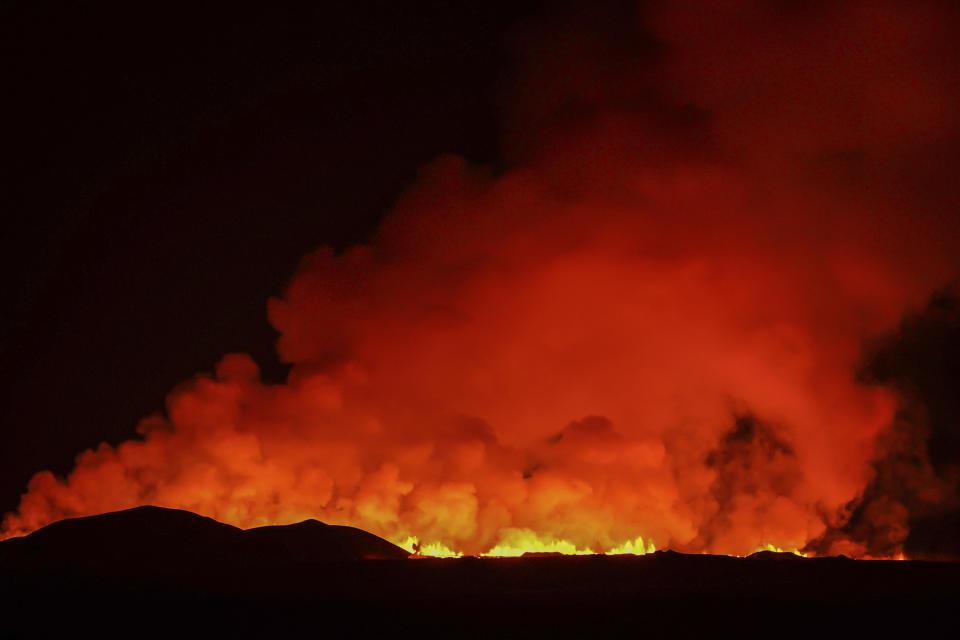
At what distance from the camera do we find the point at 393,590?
25.5m

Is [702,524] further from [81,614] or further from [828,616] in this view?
[81,614]

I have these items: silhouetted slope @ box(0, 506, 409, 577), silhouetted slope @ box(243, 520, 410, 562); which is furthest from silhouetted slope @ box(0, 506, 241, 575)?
silhouetted slope @ box(243, 520, 410, 562)

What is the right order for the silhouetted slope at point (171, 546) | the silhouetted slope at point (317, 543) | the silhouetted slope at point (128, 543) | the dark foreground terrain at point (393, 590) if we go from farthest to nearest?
the silhouetted slope at point (317, 543) → the silhouetted slope at point (128, 543) → the silhouetted slope at point (171, 546) → the dark foreground terrain at point (393, 590)

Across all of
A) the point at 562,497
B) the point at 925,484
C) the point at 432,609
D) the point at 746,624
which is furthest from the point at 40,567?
the point at 925,484

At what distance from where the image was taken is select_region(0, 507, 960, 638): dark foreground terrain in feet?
66.7

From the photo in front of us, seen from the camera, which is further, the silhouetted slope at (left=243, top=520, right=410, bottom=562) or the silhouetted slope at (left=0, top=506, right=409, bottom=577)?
the silhouetted slope at (left=243, top=520, right=410, bottom=562)

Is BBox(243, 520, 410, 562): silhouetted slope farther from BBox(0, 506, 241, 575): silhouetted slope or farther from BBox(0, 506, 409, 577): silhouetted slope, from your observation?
BBox(0, 506, 241, 575): silhouetted slope

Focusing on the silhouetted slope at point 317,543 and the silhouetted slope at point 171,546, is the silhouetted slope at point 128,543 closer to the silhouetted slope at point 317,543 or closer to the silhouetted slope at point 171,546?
the silhouetted slope at point 171,546

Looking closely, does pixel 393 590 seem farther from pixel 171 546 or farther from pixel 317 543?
pixel 171 546

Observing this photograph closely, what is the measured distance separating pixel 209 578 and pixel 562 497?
1804cm

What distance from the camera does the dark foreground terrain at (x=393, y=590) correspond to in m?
20.3

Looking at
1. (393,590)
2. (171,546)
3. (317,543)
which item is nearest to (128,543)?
(171,546)

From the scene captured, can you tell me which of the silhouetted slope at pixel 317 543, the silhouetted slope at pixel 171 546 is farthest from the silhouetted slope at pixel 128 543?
the silhouetted slope at pixel 317 543

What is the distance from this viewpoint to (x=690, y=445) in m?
46.7
